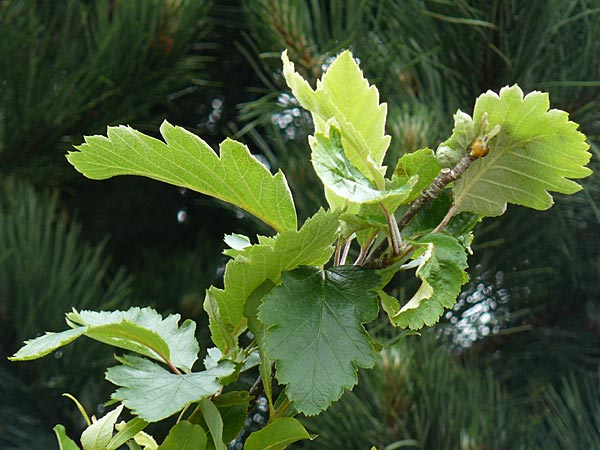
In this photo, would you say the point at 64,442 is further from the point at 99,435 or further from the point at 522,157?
the point at 522,157

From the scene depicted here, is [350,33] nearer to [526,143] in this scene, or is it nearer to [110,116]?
[110,116]

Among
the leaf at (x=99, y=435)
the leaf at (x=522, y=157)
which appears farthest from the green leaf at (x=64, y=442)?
the leaf at (x=522, y=157)

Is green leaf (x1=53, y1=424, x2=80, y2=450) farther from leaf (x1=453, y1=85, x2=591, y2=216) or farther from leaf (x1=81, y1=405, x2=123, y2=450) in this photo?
leaf (x1=453, y1=85, x2=591, y2=216)

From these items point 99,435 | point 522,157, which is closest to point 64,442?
point 99,435

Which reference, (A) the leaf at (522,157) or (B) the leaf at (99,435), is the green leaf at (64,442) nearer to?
(B) the leaf at (99,435)

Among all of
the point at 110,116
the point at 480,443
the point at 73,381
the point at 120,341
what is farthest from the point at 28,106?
the point at 120,341

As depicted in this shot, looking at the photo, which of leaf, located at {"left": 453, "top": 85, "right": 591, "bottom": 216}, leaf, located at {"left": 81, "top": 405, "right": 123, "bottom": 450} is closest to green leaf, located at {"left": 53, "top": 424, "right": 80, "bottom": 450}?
leaf, located at {"left": 81, "top": 405, "right": 123, "bottom": 450}
